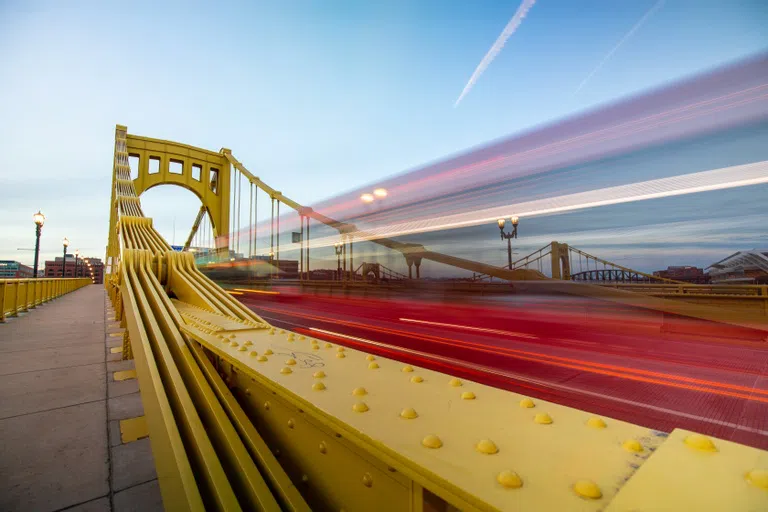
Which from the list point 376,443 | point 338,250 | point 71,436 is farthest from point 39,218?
point 376,443

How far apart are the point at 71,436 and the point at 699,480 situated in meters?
3.07

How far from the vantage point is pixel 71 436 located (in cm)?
219

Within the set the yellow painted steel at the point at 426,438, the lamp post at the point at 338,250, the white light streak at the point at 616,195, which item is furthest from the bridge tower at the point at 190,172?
the yellow painted steel at the point at 426,438

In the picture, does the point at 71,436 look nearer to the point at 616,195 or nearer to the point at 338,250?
the point at 616,195

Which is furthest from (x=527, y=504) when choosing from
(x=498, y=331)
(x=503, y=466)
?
(x=498, y=331)

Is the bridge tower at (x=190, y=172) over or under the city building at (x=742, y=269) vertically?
over

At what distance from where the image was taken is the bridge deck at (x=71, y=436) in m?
1.65

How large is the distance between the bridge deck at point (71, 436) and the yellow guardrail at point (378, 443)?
0.43m

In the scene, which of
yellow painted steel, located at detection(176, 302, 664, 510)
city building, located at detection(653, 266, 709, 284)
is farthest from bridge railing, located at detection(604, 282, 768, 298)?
yellow painted steel, located at detection(176, 302, 664, 510)

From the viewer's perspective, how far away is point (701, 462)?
2.03 ft

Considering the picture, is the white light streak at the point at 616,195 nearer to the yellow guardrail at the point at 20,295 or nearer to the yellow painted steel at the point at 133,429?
the yellow painted steel at the point at 133,429

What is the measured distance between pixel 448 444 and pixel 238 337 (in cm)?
149

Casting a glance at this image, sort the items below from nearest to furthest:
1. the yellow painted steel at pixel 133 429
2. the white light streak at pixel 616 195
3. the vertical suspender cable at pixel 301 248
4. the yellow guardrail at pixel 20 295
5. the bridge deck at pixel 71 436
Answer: the bridge deck at pixel 71 436 → the yellow painted steel at pixel 133 429 → the white light streak at pixel 616 195 → the yellow guardrail at pixel 20 295 → the vertical suspender cable at pixel 301 248

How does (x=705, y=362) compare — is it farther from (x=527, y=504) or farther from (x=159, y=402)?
(x=159, y=402)
